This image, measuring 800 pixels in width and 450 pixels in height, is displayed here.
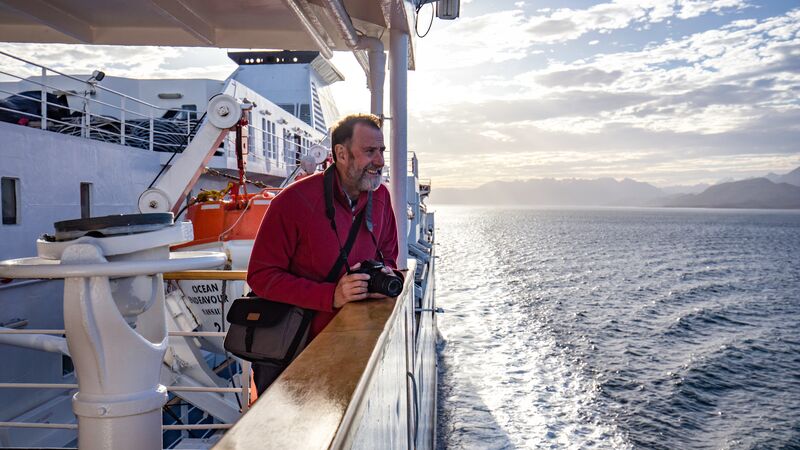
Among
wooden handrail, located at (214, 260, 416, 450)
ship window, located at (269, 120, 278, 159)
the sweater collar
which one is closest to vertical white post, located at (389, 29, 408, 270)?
the sweater collar

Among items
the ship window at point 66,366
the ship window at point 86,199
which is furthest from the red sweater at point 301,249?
the ship window at point 86,199

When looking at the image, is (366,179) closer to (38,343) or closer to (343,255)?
(343,255)

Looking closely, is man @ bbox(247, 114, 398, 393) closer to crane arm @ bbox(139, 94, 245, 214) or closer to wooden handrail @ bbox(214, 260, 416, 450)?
wooden handrail @ bbox(214, 260, 416, 450)

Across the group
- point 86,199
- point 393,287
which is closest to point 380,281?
point 393,287

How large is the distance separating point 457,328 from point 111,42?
56.5 ft

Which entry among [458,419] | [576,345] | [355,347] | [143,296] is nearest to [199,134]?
[143,296]

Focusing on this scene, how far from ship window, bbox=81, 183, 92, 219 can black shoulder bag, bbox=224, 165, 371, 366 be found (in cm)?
667

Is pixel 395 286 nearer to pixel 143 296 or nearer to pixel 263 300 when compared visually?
pixel 263 300

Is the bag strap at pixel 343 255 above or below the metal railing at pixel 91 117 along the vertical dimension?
below

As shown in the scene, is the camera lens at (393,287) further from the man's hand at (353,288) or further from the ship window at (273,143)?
the ship window at (273,143)

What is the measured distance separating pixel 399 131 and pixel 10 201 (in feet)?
15.4

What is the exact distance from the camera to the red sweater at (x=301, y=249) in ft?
8.80

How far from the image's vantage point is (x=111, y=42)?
18.3 feet

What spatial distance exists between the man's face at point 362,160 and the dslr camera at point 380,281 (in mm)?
426
